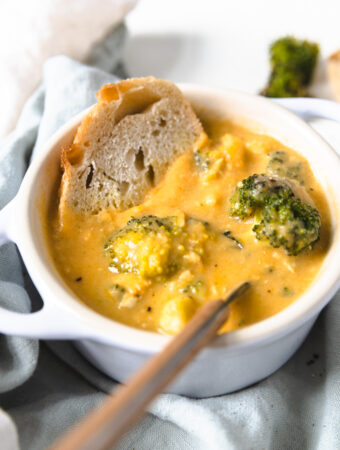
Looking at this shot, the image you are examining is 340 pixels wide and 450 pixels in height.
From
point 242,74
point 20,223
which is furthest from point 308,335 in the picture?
point 242,74

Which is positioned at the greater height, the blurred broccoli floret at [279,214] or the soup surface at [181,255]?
the blurred broccoli floret at [279,214]

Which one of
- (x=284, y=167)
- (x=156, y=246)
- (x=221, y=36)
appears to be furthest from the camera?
(x=221, y=36)

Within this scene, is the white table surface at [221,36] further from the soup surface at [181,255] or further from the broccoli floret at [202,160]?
the soup surface at [181,255]

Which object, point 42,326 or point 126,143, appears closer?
point 42,326

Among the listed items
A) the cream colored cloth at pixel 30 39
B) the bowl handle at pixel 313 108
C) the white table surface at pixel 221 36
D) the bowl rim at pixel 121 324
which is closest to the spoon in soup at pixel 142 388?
the bowl rim at pixel 121 324

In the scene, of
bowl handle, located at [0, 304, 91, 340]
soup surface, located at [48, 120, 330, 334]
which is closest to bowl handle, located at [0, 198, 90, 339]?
bowl handle, located at [0, 304, 91, 340]

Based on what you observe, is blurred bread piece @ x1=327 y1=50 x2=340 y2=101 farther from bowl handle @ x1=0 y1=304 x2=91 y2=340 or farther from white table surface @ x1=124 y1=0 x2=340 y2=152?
bowl handle @ x1=0 y1=304 x2=91 y2=340

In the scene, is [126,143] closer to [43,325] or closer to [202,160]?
[202,160]

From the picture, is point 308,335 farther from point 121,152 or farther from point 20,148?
point 20,148

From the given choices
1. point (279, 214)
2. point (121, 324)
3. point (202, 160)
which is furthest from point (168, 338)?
point (202, 160)
